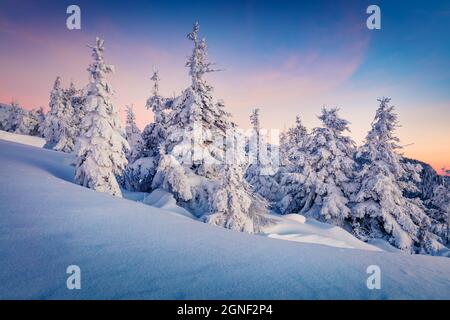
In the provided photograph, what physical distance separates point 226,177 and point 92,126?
835 centimetres

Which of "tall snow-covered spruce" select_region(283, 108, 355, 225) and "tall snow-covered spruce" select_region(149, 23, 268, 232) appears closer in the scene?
"tall snow-covered spruce" select_region(149, 23, 268, 232)

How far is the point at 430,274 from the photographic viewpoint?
427 centimetres

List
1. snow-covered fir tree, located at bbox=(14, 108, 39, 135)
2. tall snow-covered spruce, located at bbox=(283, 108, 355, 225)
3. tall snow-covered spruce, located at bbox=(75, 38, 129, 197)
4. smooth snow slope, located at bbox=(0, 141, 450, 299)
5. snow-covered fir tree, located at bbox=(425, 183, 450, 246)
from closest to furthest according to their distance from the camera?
smooth snow slope, located at bbox=(0, 141, 450, 299) → tall snow-covered spruce, located at bbox=(75, 38, 129, 197) → snow-covered fir tree, located at bbox=(425, 183, 450, 246) → tall snow-covered spruce, located at bbox=(283, 108, 355, 225) → snow-covered fir tree, located at bbox=(14, 108, 39, 135)

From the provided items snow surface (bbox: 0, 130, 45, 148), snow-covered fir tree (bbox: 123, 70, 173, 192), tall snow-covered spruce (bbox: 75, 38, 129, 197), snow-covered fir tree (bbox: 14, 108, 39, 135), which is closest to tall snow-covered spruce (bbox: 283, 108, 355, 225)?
snow-covered fir tree (bbox: 123, 70, 173, 192)

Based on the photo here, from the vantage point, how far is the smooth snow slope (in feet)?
10.0

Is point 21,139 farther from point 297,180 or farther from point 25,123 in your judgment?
point 297,180

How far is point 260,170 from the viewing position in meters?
33.8

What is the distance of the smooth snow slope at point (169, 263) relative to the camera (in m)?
3.06

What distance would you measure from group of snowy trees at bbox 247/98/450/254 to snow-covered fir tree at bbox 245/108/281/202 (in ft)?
30.0

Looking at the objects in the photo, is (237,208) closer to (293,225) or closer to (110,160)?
(293,225)

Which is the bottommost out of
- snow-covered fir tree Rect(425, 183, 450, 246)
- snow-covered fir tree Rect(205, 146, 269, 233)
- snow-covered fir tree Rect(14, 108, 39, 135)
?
snow-covered fir tree Rect(425, 183, 450, 246)

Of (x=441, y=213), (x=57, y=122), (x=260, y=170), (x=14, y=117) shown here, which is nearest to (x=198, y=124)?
(x=260, y=170)


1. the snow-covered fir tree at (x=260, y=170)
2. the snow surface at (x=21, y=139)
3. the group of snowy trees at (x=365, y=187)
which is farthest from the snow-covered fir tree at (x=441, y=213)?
the snow surface at (x=21, y=139)

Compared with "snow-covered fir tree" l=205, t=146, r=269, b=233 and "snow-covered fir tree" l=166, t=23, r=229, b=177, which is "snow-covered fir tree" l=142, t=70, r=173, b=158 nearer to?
"snow-covered fir tree" l=166, t=23, r=229, b=177
